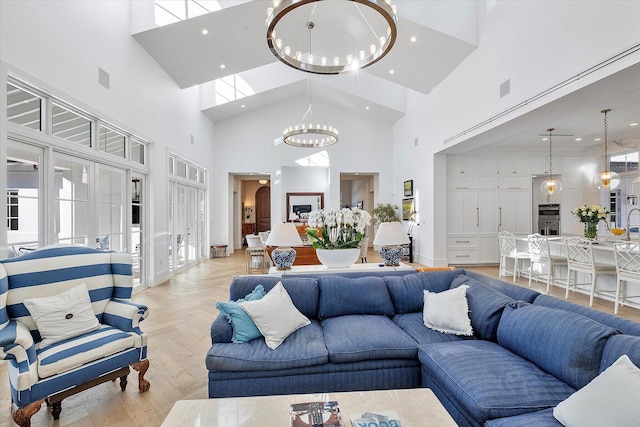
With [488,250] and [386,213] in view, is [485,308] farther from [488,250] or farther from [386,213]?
[386,213]

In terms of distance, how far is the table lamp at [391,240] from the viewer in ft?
10.4

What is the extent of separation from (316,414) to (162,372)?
1918mm

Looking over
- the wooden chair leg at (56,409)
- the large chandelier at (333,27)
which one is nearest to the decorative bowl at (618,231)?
the large chandelier at (333,27)

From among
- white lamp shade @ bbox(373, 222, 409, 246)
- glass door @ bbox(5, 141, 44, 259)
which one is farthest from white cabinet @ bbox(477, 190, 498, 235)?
glass door @ bbox(5, 141, 44, 259)

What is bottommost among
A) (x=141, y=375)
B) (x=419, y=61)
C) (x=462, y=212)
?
(x=141, y=375)

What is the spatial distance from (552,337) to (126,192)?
19.0 feet

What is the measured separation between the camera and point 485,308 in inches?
89.5

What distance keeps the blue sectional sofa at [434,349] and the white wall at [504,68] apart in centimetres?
290

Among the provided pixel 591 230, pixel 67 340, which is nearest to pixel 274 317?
pixel 67 340

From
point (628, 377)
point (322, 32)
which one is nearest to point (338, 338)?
point (628, 377)

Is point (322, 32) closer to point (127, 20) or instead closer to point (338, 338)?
point (127, 20)

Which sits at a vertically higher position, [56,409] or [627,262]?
[627,262]

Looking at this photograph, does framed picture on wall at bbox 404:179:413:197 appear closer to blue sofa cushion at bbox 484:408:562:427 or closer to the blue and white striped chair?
the blue and white striped chair

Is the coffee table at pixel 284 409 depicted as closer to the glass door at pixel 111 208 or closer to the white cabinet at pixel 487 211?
the glass door at pixel 111 208
